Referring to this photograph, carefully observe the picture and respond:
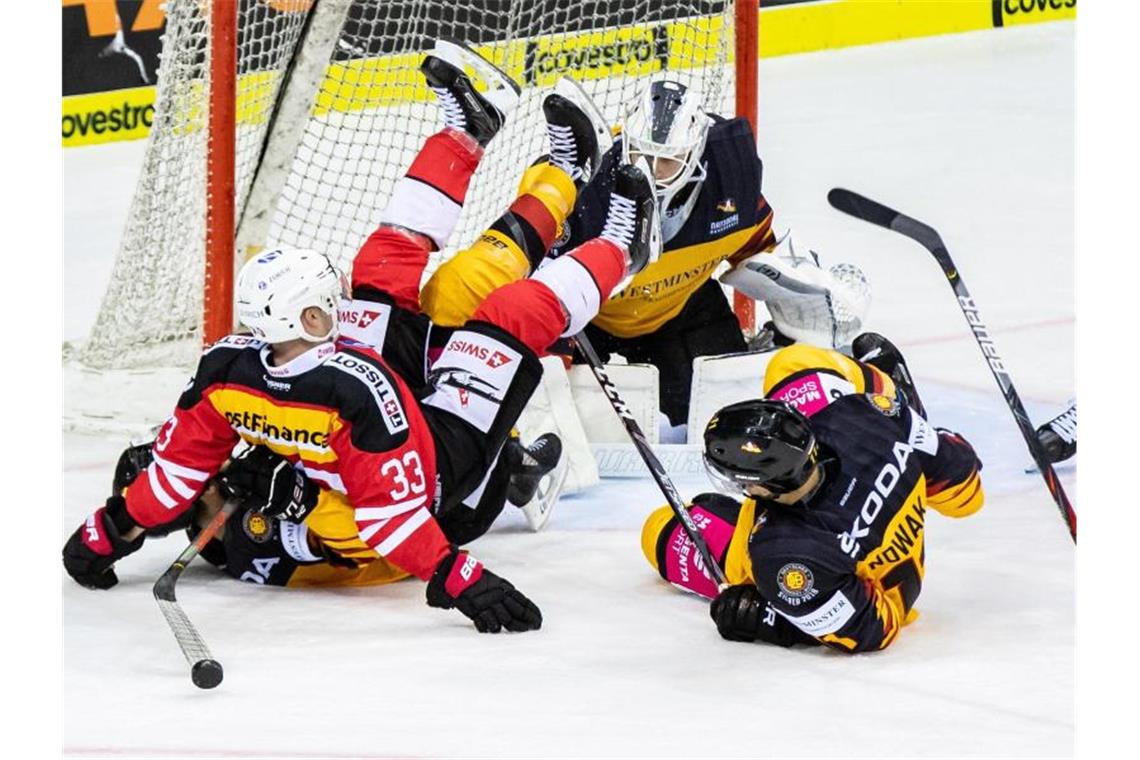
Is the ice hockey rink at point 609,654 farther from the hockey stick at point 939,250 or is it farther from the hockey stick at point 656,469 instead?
the hockey stick at point 939,250

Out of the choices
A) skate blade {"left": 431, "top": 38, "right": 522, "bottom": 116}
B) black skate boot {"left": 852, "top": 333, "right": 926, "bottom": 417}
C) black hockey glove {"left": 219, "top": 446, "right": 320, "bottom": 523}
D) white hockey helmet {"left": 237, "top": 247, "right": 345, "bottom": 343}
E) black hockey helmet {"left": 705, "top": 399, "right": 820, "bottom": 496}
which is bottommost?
black hockey glove {"left": 219, "top": 446, "right": 320, "bottom": 523}

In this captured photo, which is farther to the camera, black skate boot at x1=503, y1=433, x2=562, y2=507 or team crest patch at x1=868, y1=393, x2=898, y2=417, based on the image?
black skate boot at x1=503, y1=433, x2=562, y2=507

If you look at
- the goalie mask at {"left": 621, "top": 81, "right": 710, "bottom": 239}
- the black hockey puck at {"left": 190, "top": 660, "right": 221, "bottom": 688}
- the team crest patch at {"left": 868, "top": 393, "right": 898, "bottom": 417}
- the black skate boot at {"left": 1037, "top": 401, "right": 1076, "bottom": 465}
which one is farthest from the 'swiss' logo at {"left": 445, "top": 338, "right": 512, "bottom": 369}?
the black skate boot at {"left": 1037, "top": 401, "right": 1076, "bottom": 465}

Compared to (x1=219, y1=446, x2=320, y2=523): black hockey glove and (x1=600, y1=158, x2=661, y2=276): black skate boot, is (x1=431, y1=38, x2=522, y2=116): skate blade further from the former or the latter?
(x1=219, y1=446, x2=320, y2=523): black hockey glove

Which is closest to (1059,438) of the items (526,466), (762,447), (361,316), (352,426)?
(526,466)

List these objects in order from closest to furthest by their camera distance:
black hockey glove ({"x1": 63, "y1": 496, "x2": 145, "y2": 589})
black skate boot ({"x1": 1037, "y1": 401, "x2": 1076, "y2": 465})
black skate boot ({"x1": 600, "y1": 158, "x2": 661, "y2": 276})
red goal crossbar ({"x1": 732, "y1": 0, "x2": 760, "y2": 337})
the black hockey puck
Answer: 1. the black hockey puck
2. black hockey glove ({"x1": 63, "y1": 496, "x2": 145, "y2": 589})
3. black skate boot ({"x1": 600, "y1": 158, "x2": 661, "y2": 276})
4. black skate boot ({"x1": 1037, "y1": 401, "x2": 1076, "y2": 465})
5. red goal crossbar ({"x1": 732, "y1": 0, "x2": 760, "y2": 337})

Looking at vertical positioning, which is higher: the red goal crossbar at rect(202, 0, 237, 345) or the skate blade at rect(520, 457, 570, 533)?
the red goal crossbar at rect(202, 0, 237, 345)

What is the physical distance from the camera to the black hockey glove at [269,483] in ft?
11.4

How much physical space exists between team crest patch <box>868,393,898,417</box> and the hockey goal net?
1.59 m

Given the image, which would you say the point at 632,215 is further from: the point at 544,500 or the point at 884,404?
the point at 884,404

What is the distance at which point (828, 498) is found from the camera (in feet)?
10.8

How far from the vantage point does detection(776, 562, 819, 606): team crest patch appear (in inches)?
126

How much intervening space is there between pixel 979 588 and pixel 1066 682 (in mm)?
529

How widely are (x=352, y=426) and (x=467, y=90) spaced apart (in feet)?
3.31
